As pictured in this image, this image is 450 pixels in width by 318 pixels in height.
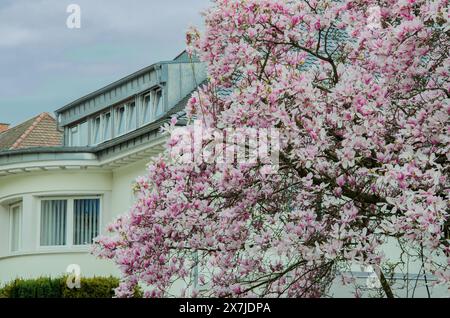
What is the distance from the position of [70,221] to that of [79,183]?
97 cm

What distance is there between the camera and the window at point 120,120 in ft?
83.0

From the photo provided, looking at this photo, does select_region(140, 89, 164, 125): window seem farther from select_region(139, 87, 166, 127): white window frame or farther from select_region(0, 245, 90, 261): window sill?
select_region(0, 245, 90, 261): window sill

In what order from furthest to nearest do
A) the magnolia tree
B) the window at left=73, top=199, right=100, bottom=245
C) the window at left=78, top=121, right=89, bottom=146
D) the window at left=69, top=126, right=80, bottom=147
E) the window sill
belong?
the window at left=69, top=126, right=80, bottom=147 → the window at left=78, top=121, right=89, bottom=146 → the window at left=73, top=199, right=100, bottom=245 → the window sill → the magnolia tree

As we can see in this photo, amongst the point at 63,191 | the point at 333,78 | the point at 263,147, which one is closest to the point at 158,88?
the point at 63,191

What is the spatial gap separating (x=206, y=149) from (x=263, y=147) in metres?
0.74

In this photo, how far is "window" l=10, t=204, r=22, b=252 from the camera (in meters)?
25.3

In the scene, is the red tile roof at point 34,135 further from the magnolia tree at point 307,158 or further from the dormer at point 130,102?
the magnolia tree at point 307,158

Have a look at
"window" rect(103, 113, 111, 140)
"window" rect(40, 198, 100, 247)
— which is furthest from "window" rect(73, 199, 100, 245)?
"window" rect(103, 113, 111, 140)

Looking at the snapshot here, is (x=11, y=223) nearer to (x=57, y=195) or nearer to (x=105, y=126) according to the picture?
(x=57, y=195)

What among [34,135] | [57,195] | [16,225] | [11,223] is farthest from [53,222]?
[34,135]

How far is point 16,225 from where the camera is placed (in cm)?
2572

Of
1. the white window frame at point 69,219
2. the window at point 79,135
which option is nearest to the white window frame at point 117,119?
the window at point 79,135

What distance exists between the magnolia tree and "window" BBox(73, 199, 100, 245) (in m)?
14.2
